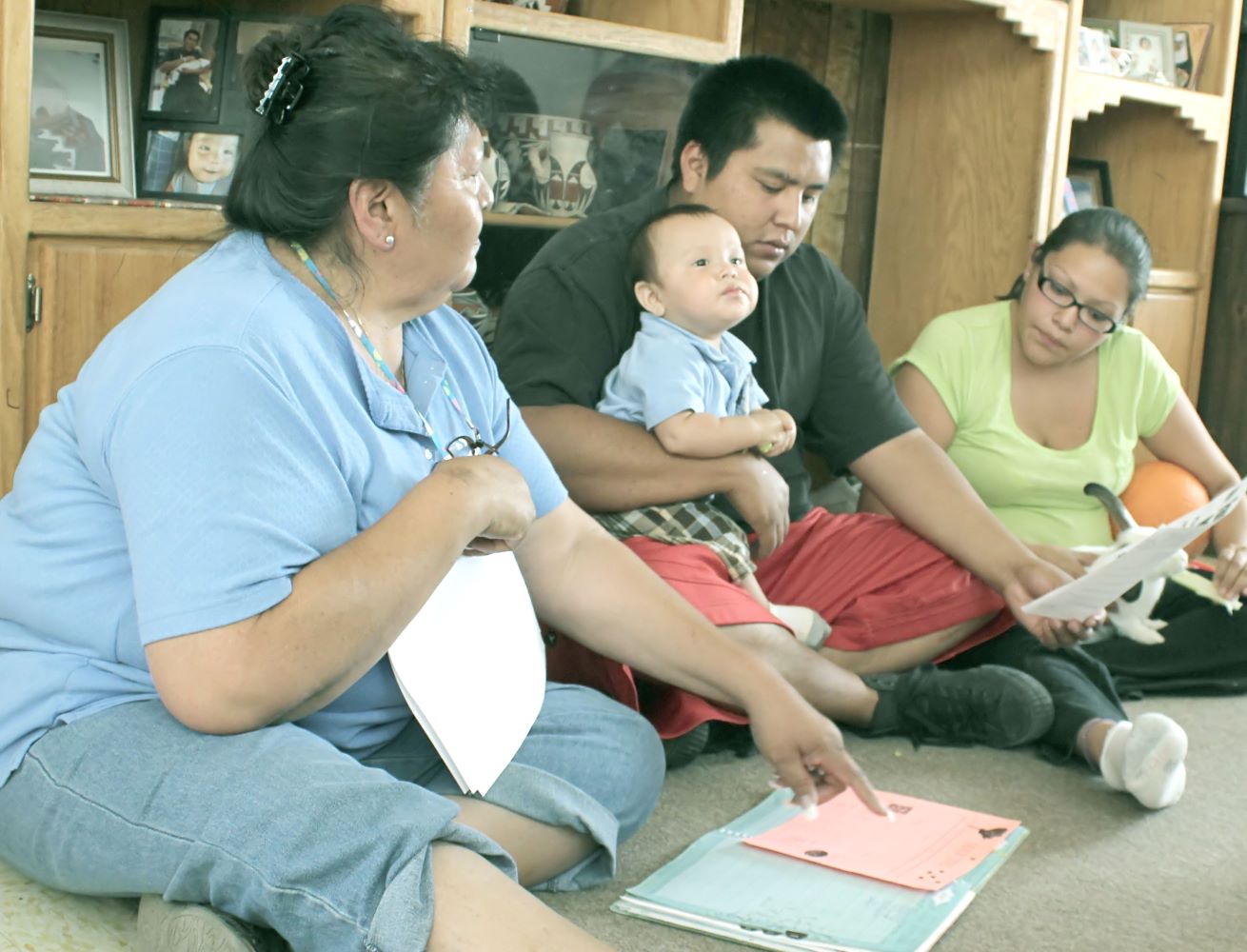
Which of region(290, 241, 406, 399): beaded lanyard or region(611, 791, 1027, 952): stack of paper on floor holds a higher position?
region(290, 241, 406, 399): beaded lanyard

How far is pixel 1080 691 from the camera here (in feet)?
7.01

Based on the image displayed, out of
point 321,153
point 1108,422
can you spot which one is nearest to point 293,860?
point 321,153

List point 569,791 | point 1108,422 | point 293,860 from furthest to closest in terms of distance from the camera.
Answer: point 1108,422
point 569,791
point 293,860

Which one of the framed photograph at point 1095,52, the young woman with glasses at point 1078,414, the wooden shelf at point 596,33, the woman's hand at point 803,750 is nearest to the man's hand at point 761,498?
the young woman with glasses at point 1078,414

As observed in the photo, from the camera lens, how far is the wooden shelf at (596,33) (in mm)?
2434

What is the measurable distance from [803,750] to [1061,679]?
814 mm

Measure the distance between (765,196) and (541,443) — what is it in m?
0.52

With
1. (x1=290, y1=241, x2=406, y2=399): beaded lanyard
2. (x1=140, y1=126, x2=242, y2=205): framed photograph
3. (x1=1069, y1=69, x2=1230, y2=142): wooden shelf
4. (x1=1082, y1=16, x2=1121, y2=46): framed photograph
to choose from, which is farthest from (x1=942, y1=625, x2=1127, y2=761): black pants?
(x1=1082, y1=16, x2=1121, y2=46): framed photograph

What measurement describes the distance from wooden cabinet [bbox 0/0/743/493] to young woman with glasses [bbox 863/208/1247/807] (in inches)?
43.9

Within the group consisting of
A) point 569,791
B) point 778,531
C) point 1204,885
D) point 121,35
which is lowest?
point 1204,885

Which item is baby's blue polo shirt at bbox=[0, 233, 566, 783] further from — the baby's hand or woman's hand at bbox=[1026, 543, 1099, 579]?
woman's hand at bbox=[1026, 543, 1099, 579]

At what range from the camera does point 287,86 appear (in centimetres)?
135

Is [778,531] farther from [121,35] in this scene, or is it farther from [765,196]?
[121,35]

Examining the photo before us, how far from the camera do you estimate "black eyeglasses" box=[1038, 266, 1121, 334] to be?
2620mm
